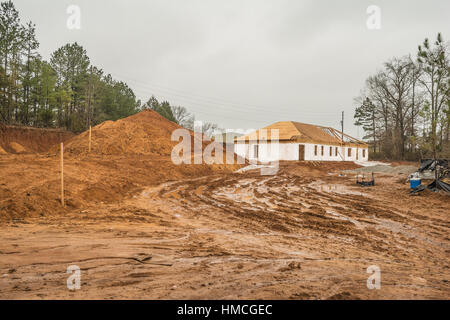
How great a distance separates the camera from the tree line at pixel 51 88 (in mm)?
28594

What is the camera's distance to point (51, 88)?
32.5 metres

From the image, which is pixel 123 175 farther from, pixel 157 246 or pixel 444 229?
pixel 444 229

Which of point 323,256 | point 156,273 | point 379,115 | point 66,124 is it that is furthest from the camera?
point 379,115

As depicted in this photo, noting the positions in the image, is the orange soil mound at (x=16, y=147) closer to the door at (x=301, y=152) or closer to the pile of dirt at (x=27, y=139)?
the pile of dirt at (x=27, y=139)

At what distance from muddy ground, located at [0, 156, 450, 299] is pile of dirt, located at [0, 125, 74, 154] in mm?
19299

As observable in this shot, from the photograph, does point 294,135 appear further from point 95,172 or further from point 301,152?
point 95,172

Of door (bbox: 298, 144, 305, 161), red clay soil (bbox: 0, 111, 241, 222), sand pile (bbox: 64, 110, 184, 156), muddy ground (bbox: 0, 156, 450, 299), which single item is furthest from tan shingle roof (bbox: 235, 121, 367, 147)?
muddy ground (bbox: 0, 156, 450, 299)

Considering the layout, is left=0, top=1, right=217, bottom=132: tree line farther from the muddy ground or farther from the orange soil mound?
the muddy ground

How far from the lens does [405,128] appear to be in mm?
37875

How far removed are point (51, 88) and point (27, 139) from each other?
8.47 m

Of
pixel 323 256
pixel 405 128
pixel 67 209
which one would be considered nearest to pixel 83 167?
pixel 67 209

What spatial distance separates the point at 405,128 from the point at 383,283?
Answer: 4340 centimetres

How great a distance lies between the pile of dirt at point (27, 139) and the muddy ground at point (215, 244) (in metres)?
19.3
